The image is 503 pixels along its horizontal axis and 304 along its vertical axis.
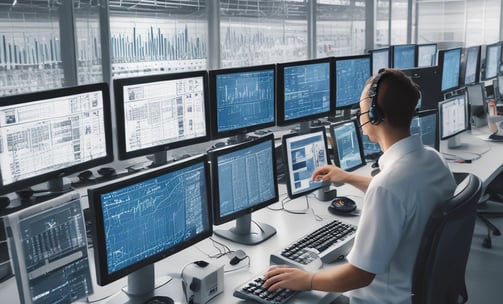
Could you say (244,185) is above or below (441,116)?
below

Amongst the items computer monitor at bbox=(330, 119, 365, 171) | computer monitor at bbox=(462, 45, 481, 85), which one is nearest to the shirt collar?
computer monitor at bbox=(330, 119, 365, 171)

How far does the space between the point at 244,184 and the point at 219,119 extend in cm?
51

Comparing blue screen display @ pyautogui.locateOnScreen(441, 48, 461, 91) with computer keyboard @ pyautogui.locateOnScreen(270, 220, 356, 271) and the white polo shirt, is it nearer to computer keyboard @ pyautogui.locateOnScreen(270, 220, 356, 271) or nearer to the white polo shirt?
computer keyboard @ pyautogui.locateOnScreen(270, 220, 356, 271)

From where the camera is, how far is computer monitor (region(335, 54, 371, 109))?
321cm

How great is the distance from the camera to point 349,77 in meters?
3.30

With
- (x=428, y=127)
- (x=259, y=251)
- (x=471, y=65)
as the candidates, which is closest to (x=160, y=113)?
(x=259, y=251)

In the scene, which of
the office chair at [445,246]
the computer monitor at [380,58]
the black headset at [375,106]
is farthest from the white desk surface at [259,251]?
the computer monitor at [380,58]

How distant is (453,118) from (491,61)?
6.11 feet

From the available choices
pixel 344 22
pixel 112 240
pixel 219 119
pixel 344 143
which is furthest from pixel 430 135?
pixel 344 22

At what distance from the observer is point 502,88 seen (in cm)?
506

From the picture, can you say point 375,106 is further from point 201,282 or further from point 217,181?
point 201,282

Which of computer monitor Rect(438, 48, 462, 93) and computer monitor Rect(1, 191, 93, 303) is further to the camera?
computer monitor Rect(438, 48, 462, 93)

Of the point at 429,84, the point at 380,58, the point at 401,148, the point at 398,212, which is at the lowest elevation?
the point at 398,212

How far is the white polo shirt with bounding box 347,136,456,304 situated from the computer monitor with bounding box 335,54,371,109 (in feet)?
5.14
